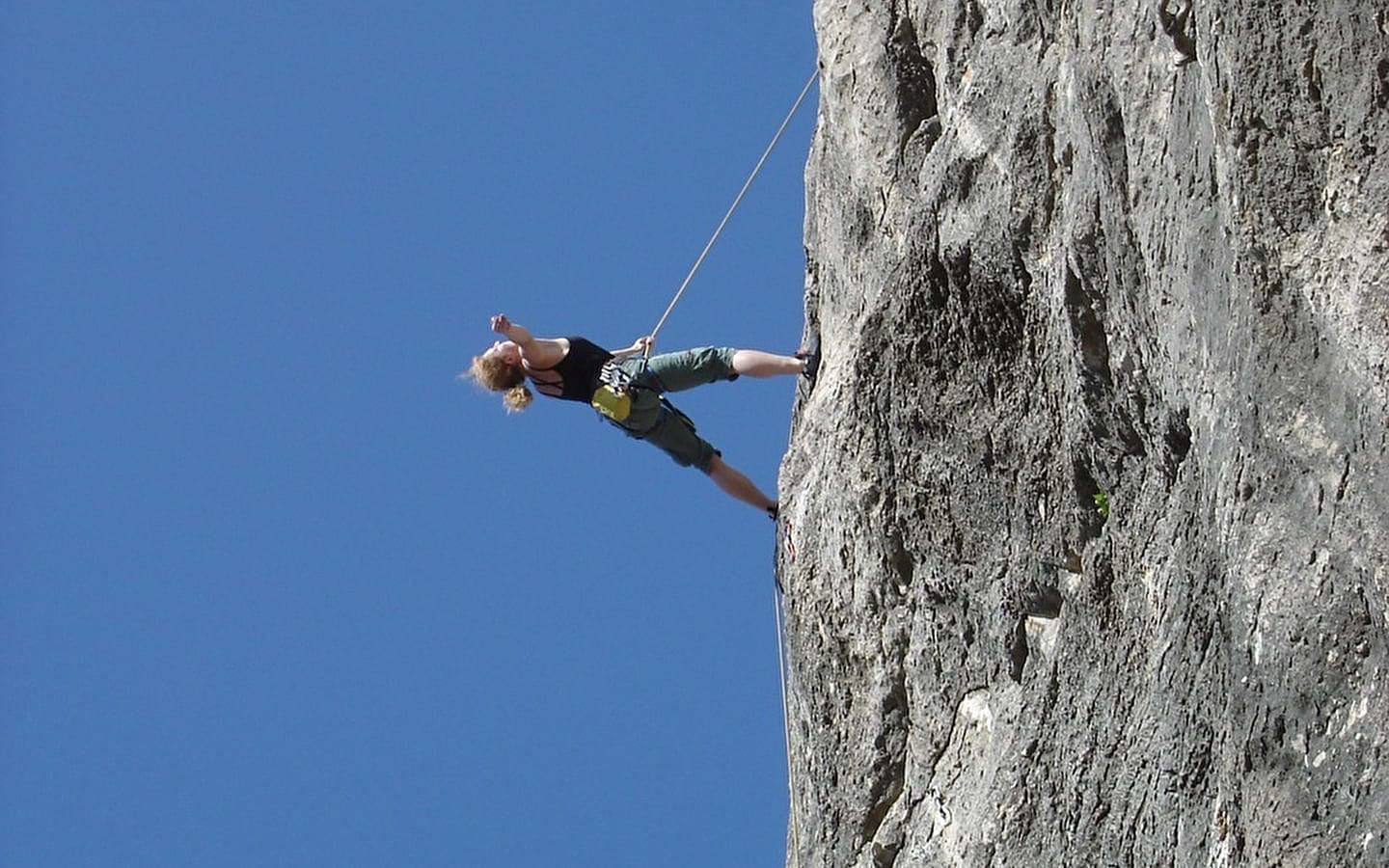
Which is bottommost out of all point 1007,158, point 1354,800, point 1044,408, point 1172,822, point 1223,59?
point 1354,800

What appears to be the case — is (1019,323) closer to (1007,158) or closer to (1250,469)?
(1007,158)

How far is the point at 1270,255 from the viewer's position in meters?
5.63

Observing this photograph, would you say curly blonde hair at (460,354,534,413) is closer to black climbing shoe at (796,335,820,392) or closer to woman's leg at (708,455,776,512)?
woman's leg at (708,455,776,512)

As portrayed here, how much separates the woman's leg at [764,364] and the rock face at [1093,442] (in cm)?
41

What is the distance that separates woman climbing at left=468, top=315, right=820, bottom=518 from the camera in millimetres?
11875

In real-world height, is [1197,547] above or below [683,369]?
below

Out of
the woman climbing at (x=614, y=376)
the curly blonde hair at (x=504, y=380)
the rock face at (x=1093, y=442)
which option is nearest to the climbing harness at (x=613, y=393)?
the woman climbing at (x=614, y=376)

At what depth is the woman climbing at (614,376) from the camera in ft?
39.0

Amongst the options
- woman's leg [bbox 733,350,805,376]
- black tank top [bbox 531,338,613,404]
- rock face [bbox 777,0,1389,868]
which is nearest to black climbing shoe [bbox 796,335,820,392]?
woman's leg [bbox 733,350,805,376]

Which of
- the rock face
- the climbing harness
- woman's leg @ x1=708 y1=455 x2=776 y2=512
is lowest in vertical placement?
the rock face

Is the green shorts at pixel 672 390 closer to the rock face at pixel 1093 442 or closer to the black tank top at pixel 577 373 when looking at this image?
the black tank top at pixel 577 373

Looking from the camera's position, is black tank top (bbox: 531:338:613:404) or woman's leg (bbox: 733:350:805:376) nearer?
woman's leg (bbox: 733:350:805:376)

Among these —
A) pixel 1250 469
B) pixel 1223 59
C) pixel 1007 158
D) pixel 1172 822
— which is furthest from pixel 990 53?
pixel 1172 822

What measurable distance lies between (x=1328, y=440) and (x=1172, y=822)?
204 centimetres
